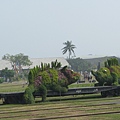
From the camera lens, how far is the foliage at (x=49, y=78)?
25406 mm

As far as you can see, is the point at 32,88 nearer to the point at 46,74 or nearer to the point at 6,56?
the point at 46,74

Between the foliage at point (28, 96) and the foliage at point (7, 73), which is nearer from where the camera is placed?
the foliage at point (28, 96)

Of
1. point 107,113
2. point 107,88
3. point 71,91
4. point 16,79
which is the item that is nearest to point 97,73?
point 107,88

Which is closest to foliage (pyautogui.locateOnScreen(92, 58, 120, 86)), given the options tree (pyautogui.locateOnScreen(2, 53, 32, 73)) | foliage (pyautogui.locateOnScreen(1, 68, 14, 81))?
foliage (pyautogui.locateOnScreen(1, 68, 14, 81))

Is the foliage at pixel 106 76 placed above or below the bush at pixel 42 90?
above

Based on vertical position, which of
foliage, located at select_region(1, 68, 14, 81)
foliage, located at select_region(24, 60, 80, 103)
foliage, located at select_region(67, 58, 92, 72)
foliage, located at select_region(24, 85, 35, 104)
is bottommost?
foliage, located at select_region(24, 85, 35, 104)

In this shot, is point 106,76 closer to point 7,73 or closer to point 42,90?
point 42,90

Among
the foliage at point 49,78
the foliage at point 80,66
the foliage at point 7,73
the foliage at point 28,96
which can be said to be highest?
the foliage at point 80,66

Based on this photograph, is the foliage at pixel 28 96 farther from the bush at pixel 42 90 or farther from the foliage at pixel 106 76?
the foliage at pixel 106 76

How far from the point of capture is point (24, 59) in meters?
118

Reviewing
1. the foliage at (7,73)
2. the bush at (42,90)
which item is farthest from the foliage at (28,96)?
the foliage at (7,73)

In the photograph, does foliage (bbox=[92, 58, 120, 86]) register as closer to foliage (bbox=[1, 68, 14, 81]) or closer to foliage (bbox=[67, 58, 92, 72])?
foliage (bbox=[1, 68, 14, 81])

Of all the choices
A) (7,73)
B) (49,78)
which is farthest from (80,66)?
(49,78)

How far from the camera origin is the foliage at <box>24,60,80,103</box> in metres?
25.4
